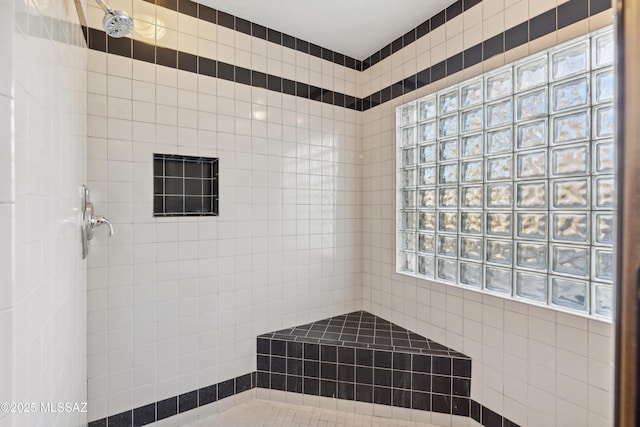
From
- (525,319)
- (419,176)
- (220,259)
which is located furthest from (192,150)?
(525,319)

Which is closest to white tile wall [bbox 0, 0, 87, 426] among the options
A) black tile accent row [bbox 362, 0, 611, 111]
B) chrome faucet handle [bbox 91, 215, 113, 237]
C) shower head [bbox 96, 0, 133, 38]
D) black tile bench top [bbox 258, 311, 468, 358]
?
shower head [bbox 96, 0, 133, 38]

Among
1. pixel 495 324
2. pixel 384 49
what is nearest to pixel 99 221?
pixel 495 324

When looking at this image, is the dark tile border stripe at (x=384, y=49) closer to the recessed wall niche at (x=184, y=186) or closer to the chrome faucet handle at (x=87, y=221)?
the recessed wall niche at (x=184, y=186)

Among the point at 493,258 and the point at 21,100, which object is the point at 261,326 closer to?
the point at 493,258

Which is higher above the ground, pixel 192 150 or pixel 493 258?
pixel 192 150

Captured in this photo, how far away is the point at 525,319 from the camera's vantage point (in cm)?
166

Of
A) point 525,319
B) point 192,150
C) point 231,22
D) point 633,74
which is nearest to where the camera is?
point 633,74

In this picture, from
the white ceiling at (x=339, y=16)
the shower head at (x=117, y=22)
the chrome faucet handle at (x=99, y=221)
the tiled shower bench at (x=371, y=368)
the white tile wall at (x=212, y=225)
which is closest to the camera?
the shower head at (x=117, y=22)

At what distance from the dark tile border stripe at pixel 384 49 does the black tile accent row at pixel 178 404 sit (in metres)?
2.11

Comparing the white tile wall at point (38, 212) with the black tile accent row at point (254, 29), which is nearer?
the white tile wall at point (38, 212)

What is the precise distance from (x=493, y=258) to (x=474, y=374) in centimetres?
73

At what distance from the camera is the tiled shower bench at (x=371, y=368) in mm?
1941

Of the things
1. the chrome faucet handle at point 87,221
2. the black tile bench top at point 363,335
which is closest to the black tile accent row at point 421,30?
the black tile bench top at point 363,335

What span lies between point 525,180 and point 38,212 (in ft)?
6.85
